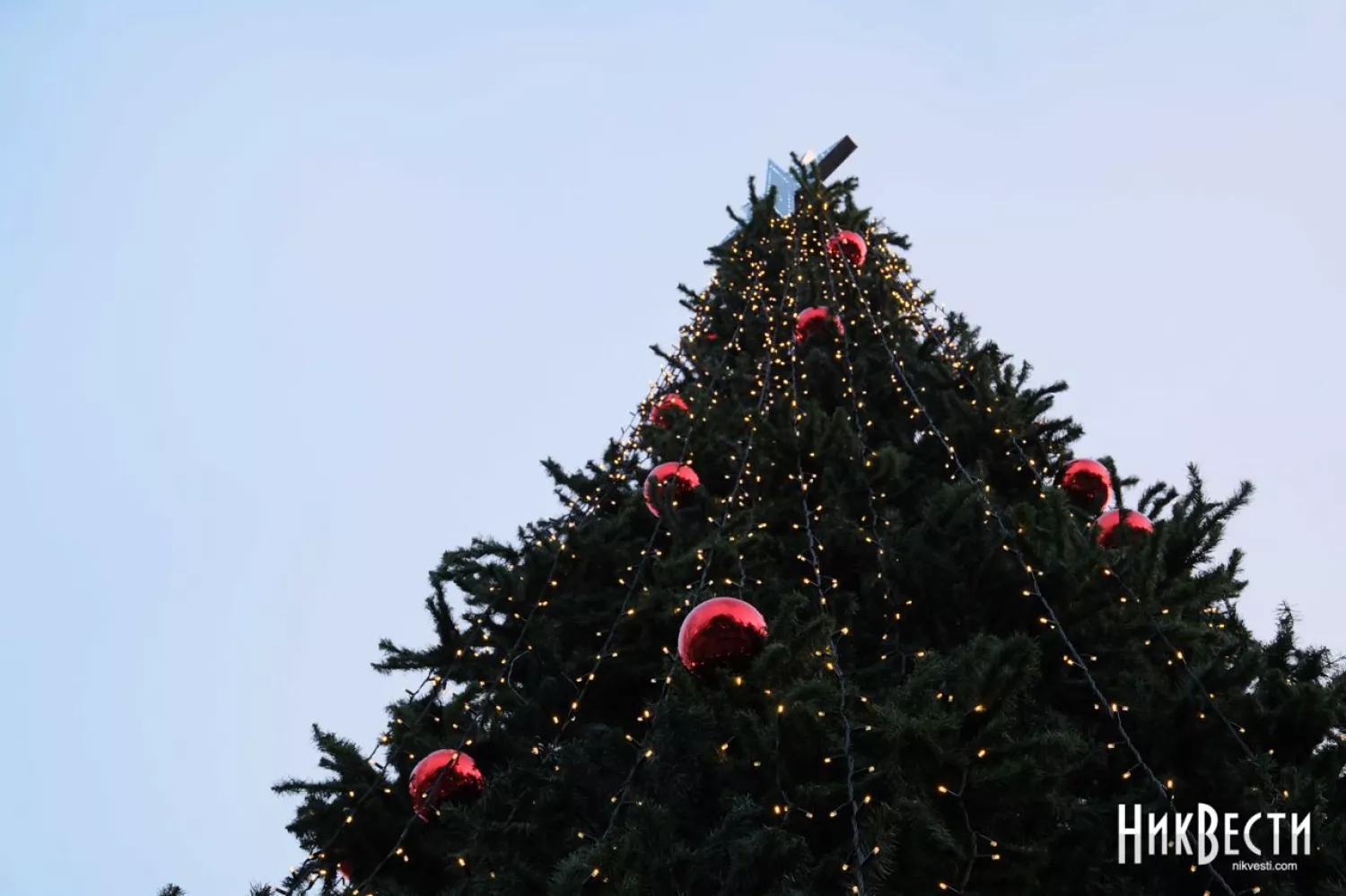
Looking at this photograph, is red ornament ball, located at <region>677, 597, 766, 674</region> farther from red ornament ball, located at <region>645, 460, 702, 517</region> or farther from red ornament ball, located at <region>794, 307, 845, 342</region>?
red ornament ball, located at <region>794, 307, 845, 342</region>

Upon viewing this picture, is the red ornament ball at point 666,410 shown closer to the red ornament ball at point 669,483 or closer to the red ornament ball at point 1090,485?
the red ornament ball at point 669,483

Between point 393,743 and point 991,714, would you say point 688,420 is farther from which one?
point 991,714

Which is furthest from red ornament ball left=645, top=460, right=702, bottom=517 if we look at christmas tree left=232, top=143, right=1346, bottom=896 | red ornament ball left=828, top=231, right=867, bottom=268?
red ornament ball left=828, top=231, right=867, bottom=268

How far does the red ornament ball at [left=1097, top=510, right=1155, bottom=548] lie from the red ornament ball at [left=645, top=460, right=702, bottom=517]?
2.43 metres

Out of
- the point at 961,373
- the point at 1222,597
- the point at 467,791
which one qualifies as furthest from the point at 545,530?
the point at 1222,597

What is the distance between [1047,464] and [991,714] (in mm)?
3731

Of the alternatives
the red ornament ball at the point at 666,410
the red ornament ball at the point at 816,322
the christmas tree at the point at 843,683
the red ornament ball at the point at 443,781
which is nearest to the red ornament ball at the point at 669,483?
the christmas tree at the point at 843,683

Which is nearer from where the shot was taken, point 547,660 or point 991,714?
point 991,714

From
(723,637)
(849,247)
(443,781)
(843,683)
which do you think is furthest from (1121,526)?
(849,247)

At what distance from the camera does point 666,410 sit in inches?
278

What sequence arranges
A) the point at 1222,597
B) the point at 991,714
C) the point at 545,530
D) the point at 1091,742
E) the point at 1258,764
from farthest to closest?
the point at 545,530
the point at 1222,597
the point at 1091,742
the point at 1258,764
the point at 991,714

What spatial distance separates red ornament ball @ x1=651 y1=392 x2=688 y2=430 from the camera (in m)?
7.01

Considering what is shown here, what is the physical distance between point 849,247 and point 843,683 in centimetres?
611

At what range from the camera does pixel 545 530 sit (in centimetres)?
633
